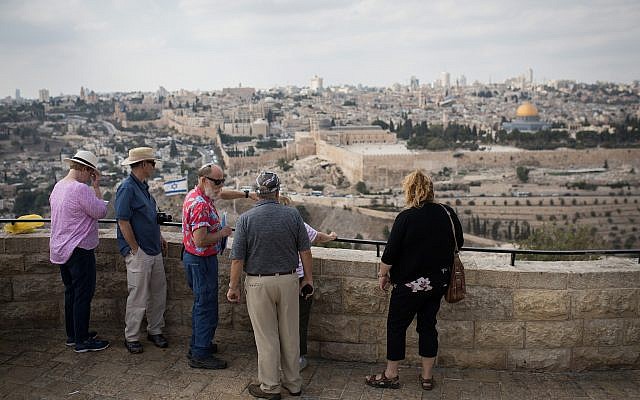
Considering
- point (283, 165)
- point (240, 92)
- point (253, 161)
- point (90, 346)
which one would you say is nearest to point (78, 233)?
point (90, 346)

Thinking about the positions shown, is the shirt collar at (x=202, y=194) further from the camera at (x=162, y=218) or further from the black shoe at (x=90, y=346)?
the black shoe at (x=90, y=346)

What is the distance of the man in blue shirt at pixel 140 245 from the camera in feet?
8.71

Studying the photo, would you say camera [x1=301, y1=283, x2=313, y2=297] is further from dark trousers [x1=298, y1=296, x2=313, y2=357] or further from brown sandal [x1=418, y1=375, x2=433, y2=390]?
brown sandal [x1=418, y1=375, x2=433, y2=390]

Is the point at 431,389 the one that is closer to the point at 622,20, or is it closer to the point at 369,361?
the point at 369,361

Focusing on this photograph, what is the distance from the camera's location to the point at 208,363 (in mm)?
2611

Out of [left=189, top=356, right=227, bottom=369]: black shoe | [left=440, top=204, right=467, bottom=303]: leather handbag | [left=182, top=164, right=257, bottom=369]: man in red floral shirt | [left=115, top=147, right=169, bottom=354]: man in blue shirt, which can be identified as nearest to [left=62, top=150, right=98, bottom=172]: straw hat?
[left=115, top=147, right=169, bottom=354]: man in blue shirt

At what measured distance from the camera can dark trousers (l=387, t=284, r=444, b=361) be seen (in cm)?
234

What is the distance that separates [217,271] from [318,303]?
1.52ft

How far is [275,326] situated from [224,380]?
39 cm

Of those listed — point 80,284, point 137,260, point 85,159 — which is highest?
point 85,159

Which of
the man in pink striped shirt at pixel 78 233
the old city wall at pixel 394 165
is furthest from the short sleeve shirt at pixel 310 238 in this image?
the old city wall at pixel 394 165

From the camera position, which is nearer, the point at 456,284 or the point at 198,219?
the point at 456,284

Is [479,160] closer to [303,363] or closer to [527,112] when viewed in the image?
[527,112]

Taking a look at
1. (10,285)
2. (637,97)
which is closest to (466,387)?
(10,285)
